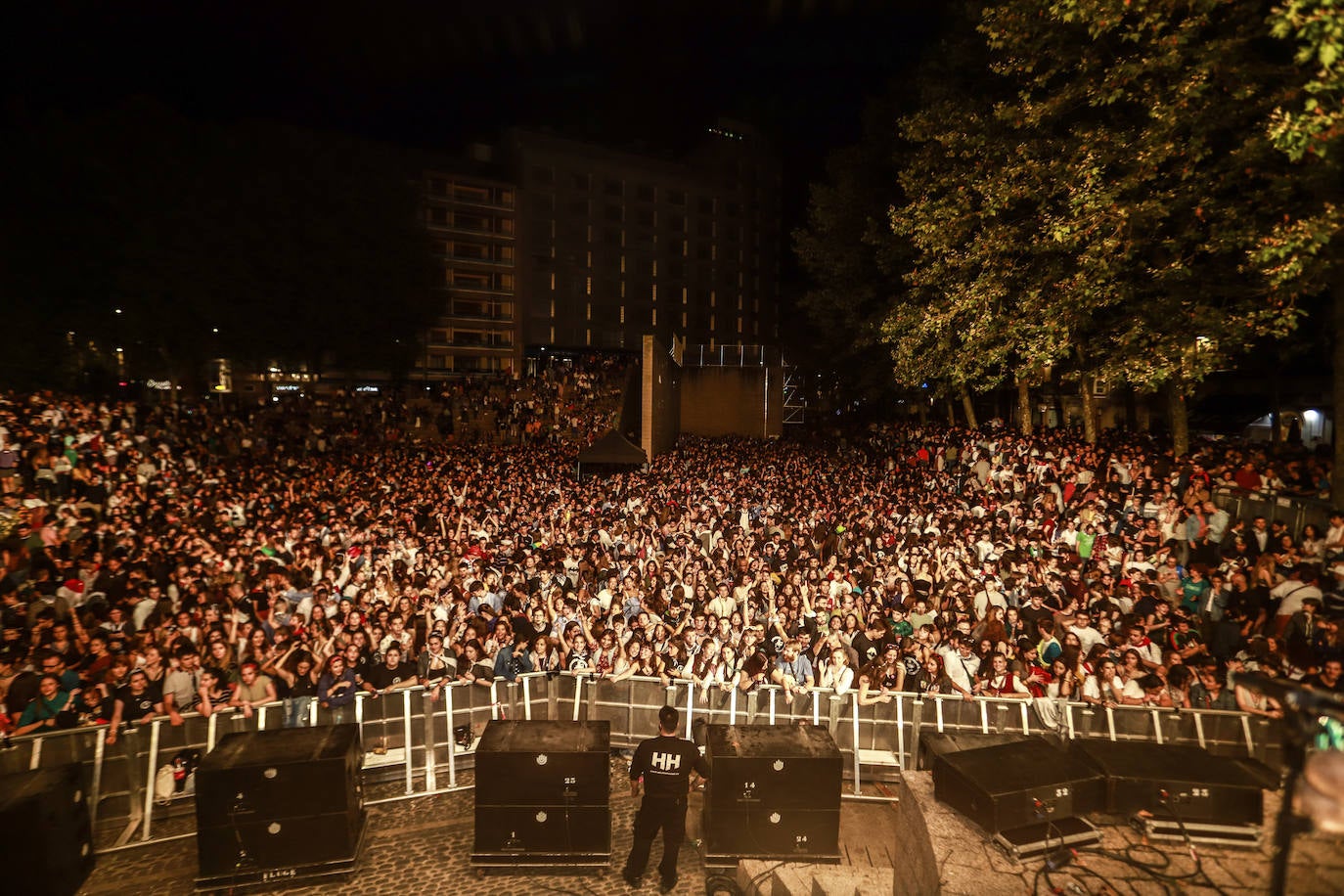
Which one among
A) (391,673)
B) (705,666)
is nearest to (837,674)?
(705,666)

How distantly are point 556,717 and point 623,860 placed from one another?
200 centimetres

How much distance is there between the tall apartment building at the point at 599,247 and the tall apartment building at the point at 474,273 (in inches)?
2.9

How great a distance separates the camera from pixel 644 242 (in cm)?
5631

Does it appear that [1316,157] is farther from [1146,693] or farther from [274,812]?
[274,812]

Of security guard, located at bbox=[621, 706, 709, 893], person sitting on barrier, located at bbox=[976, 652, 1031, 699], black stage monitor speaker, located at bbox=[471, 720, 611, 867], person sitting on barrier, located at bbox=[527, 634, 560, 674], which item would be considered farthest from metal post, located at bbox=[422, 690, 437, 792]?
person sitting on barrier, located at bbox=[976, 652, 1031, 699]

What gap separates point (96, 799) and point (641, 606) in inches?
254

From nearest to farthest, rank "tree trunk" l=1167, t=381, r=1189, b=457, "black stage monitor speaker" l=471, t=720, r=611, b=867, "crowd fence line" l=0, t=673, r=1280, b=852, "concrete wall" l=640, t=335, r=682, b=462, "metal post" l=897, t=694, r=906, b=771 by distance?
"black stage monitor speaker" l=471, t=720, r=611, b=867
"crowd fence line" l=0, t=673, r=1280, b=852
"metal post" l=897, t=694, r=906, b=771
"tree trunk" l=1167, t=381, r=1189, b=457
"concrete wall" l=640, t=335, r=682, b=462

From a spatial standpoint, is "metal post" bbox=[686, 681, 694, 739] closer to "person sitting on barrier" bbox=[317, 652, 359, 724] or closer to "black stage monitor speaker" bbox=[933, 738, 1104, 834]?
"black stage monitor speaker" bbox=[933, 738, 1104, 834]

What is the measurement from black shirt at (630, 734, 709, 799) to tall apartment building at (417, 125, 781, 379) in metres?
40.6

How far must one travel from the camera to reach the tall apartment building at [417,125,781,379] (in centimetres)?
4828

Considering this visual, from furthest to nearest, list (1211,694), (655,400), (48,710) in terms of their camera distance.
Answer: (655,400) → (1211,694) → (48,710)

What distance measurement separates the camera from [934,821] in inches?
195

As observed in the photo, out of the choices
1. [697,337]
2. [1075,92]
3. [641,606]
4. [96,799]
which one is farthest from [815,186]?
[697,337]

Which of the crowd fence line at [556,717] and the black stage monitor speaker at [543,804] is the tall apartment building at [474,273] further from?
the black stage monitor speaker at [543,804]
